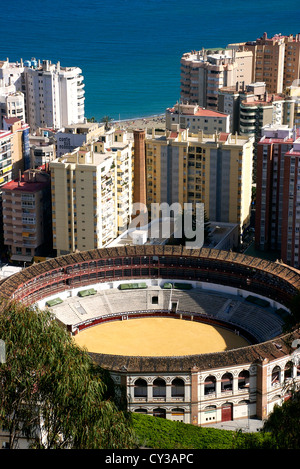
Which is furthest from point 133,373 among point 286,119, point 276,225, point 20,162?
point 286,119

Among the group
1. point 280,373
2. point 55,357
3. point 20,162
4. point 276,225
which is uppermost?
point 20,162

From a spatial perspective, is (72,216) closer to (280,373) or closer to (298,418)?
(280,373)

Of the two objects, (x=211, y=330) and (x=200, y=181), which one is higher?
(x=200, y=181)

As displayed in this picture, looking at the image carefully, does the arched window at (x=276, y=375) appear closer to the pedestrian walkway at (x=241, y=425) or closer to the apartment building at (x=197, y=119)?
the pedestrian walkway at (x=241, y=425)

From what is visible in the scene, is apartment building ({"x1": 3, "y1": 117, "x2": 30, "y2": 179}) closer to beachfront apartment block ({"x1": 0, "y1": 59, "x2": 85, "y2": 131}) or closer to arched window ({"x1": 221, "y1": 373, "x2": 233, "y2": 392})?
beachfront apartment block ({"x1": 0, "y1": 59, "x2": 85, "y2": 131})

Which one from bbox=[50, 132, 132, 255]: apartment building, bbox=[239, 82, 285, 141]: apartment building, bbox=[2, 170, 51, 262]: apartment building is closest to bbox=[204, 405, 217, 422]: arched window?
bbox=[50, 132, 132, 255]: apartment building

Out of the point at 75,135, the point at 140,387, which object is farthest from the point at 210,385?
the point at 75,135

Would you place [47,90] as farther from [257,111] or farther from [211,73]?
[257,111]
